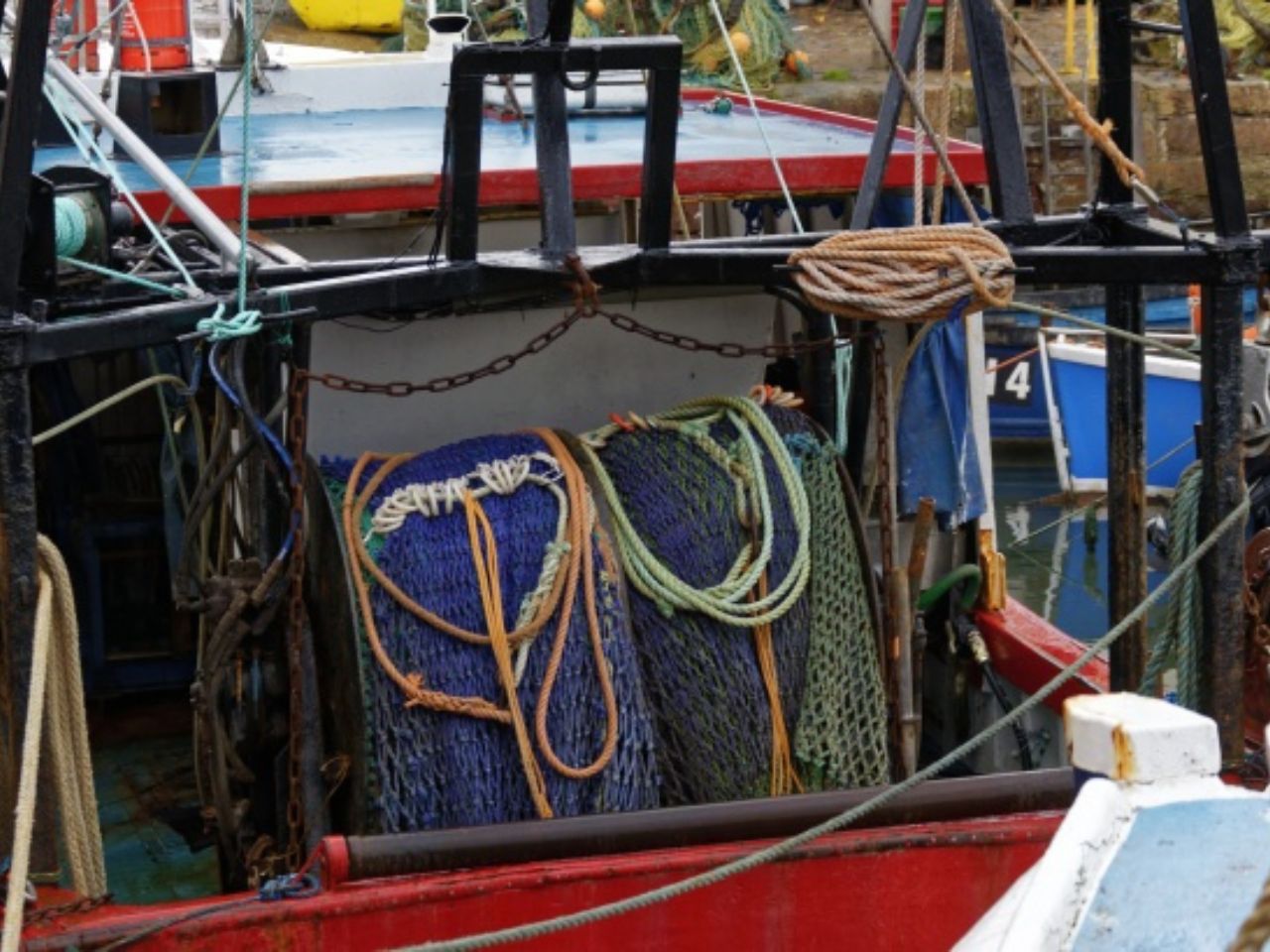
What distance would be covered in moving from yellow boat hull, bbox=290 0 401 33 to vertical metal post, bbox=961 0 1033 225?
1680cm

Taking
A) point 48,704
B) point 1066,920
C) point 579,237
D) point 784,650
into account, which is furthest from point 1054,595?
point 1066,920

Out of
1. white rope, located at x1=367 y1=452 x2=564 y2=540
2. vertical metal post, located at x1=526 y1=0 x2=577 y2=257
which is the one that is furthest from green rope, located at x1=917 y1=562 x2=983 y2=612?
vertical metal post, located at x1=526 y1=0 x2=577 y2=257

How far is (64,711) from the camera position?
16.8ft

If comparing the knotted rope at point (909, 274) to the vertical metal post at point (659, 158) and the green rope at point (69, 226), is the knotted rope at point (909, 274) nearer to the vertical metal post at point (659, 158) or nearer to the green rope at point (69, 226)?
the vertical metal post at point (659, 158)

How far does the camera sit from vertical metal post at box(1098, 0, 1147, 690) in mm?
6047

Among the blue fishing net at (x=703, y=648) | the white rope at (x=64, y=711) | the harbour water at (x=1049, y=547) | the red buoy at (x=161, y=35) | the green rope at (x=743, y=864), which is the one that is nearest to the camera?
the green rope at (x=743, y=864)

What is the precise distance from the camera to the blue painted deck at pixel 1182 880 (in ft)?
10.9

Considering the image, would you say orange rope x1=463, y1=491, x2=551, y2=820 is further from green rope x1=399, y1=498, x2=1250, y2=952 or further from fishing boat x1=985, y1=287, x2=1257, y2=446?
fishing boat x1=985, y1=287, x2=1257, y2=446

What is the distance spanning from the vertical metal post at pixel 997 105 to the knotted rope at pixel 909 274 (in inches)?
22.9

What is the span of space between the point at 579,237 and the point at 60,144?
222 cm

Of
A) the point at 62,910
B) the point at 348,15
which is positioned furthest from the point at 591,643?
the point at 348,15

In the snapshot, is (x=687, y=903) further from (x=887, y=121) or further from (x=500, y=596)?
Result: (x=887, y=121)

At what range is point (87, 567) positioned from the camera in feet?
25.6

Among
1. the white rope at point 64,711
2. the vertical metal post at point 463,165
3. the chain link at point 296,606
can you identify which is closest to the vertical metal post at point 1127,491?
the vertical metal post at point 463,165
